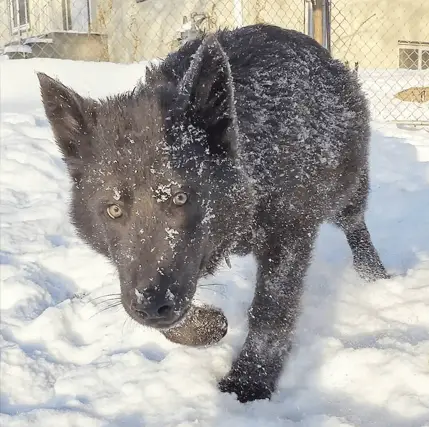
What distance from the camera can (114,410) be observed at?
8.35ft

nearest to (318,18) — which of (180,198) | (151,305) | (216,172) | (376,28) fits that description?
(216,172)

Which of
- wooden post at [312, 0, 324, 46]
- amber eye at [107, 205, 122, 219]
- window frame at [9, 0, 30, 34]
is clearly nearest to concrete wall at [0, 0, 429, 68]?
window frame at [9, 0, 30, 34]

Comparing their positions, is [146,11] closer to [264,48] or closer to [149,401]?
[264,48]

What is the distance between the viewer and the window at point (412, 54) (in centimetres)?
1341

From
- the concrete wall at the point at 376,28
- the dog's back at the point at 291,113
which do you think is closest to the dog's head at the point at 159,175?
the dog's back at the point at 291,113

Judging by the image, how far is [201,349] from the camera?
A: 302 cm

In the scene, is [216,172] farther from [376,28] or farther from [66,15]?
[66,15]

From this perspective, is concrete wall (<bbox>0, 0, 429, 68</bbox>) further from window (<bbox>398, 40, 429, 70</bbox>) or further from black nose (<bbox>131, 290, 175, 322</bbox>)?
black nose (<bbox>131, 290, 175, 322</bbox>)

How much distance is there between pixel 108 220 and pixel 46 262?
1.87 m

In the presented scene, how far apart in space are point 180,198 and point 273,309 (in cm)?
82

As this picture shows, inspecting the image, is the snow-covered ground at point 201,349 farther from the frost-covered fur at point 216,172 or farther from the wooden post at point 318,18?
the wooden post at point 318,18

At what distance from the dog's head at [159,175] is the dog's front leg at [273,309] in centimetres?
27

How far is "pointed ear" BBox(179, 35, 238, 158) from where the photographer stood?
2406mm

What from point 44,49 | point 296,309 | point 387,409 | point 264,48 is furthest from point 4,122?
point 44,49
